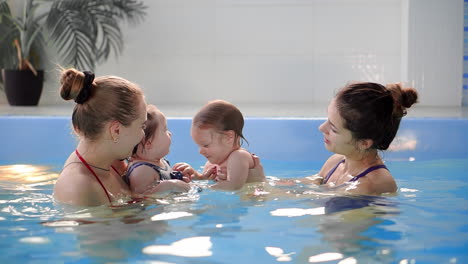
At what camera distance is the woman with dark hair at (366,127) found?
328 centimetres

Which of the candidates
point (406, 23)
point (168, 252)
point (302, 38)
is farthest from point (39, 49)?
point (168, 252)

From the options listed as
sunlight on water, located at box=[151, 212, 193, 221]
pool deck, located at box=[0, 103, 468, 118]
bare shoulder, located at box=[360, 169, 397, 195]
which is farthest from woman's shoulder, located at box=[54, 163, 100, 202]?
pool deck, located at box=[0, 103, 468, 118]

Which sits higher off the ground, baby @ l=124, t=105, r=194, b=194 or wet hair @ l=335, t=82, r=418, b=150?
wet hair @ l=335, t=82, r=418, b=150

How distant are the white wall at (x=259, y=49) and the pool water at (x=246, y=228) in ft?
15.2

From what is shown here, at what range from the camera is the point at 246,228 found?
9.08 feet

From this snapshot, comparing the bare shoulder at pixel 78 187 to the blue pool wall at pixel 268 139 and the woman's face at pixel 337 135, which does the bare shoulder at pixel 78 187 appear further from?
the blue pool wall at pixel 268 139

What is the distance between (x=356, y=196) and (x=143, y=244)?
127cm

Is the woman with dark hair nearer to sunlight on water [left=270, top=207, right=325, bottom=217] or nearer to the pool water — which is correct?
the pool water

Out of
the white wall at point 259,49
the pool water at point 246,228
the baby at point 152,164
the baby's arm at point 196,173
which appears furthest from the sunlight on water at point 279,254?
the white wall at point 259,49

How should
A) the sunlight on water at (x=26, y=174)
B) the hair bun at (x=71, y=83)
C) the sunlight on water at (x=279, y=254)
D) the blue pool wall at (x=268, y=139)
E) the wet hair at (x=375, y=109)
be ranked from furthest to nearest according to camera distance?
the blue pool wall at (x=268, y=139) < the sunlight on water at (x=26, y=174) < the wet hair at (x=375, y=109) < the hair bun at (x=71, y=83) < the sunlight on water at (x=279, y=254)

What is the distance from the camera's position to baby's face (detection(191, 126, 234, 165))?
3.72 metres

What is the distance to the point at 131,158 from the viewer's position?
345 centimetres

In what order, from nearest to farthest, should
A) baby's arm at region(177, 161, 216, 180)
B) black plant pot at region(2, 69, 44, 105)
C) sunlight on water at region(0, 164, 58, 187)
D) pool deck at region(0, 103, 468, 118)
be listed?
baby's arm at region(177, 161, 216, 180)
sunlight on water at region(0, 164, 58, 187)
pool deck at region(0, 103, 468, 118)
black plant pot at region(2, 69, 44, 105)

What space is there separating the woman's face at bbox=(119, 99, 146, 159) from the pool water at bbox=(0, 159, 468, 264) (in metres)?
0.27
